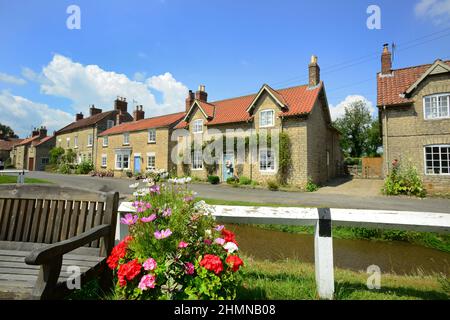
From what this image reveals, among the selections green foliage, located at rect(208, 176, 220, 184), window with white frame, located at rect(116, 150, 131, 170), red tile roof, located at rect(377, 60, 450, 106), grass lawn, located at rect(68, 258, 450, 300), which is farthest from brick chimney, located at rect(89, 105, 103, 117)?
grass lawn, located at rect(68, 258, 450, 300)

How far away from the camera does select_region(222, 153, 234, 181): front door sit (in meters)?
21.8

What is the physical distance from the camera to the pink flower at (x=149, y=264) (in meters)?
1.96

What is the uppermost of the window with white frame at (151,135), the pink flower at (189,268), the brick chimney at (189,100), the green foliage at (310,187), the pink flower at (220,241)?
the brick chimney at (189,100)

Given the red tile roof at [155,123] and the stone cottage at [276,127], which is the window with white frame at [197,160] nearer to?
the stone cottage at [276,127]

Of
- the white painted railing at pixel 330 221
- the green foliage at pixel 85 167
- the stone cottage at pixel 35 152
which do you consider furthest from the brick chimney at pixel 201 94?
the stone cottage at pixel 35 152

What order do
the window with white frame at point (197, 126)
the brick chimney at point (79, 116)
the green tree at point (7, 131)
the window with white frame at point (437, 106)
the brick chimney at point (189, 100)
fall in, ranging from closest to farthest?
the window with white frame at point (437, 106) < the window with white frame at point (197, 126) < the brick chimney at point (189, 100) < the brick chimney at point (79, 116) < the green tree at point (7, 131)

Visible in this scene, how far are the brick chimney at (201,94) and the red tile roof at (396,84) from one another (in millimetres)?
16507

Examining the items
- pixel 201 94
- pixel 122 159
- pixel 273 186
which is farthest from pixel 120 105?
pixel 273 186

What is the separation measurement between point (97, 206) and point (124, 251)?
3.27ft

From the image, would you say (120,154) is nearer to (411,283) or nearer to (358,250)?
(358,250)

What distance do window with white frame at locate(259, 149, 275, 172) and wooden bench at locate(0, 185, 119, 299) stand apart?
1752 centimetres

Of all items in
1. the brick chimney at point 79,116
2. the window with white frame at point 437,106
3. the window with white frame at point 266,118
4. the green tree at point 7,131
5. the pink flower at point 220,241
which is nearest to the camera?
the pink flower at point 220,241

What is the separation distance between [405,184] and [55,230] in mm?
17713
